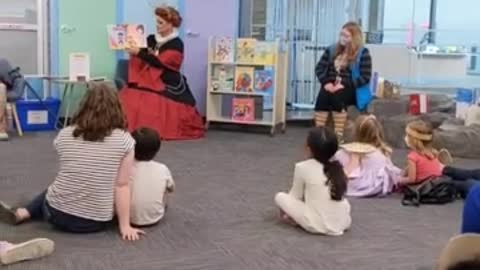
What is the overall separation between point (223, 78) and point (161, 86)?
3.01ft

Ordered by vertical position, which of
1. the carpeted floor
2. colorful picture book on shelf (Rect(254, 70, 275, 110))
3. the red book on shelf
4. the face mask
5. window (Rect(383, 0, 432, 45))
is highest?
window (Rect(383, 0, 432, 45))

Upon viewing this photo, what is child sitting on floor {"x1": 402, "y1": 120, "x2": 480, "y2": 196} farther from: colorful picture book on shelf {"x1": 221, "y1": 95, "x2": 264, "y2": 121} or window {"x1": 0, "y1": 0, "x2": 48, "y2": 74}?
window {"x1": 0, "y1": 0, "x2": 48, "y2": 74}

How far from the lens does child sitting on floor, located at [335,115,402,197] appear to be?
4.69 metres

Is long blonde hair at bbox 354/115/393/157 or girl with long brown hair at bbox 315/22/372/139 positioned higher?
girl with long brown hair at bbox 315/22/372/139

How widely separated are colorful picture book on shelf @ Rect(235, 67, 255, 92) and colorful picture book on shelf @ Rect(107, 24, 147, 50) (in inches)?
43.4

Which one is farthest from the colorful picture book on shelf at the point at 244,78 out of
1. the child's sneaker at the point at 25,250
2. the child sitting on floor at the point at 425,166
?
the child's sneaker at the point at 25,250

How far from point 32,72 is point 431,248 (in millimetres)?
5060

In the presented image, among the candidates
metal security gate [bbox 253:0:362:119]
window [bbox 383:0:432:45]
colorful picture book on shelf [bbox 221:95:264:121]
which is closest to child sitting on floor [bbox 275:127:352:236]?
colorful picture book on shelf [bbox 221:95:264:121]

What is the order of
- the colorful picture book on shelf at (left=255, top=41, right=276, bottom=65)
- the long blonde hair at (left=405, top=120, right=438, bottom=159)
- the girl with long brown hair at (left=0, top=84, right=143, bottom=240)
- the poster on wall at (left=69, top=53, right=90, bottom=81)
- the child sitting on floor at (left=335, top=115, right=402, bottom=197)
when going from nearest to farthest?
the girl with long brown hair at (left=0, top=84, right=143, bottom=240) < the child sitting on floor at (left=335, top=115, right=402, bottom=197) < the long blonde hair at (left=405, top=120, right=438, bottom=159) < the poster on wall at (left=69, top=53, right=90, bottom=81) < the colorful picture book on shelf at (left=255, top=41, right=276, bottom=65)

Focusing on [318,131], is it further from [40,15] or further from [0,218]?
[40,15]

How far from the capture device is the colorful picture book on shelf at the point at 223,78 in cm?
762

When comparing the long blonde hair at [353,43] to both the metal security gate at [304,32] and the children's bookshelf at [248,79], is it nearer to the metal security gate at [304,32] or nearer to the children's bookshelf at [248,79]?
the children's bookshelf at [248,79]

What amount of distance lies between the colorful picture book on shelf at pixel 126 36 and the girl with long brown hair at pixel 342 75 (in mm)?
1843

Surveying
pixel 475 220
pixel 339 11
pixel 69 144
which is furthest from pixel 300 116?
pixel 475 220
